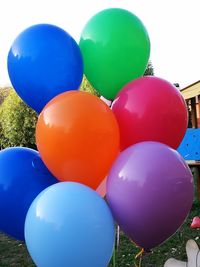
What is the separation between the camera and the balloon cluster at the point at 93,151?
163cm

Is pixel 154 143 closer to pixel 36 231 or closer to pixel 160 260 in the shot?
pixel 36 231

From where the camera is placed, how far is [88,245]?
1599 mm

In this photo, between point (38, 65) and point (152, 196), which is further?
point (38, 65)

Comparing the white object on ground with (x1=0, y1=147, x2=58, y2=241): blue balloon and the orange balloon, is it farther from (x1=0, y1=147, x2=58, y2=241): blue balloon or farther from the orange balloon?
(x1=0, y1=147, x2=58, y2=241): blue balloon

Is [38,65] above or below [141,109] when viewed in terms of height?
above

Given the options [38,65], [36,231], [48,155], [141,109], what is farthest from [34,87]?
[36,231]

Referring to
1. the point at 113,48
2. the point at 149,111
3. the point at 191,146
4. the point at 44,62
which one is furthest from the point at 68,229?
the point at 191,146

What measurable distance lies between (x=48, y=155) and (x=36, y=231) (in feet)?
1.18

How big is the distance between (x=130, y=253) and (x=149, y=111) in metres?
2.73

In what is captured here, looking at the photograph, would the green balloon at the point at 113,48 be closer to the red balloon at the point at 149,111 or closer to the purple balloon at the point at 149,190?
the red balloon at the point at 149,111

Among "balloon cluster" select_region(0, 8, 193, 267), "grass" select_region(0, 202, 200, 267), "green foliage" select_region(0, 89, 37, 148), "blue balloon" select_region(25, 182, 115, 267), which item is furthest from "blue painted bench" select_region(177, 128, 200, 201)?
"green foliage" select_region(0, 89, 37, 148)

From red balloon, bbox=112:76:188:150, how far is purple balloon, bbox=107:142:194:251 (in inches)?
5.5

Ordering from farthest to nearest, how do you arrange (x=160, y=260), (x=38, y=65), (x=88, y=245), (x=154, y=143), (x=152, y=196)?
1. (x=160, y=260)
2. (x=38, y=65)
3. (x=154, y=143)
4. (x=152, y=196)
5. (x=88, y=245)

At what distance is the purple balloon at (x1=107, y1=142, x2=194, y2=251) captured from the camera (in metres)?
1.70
